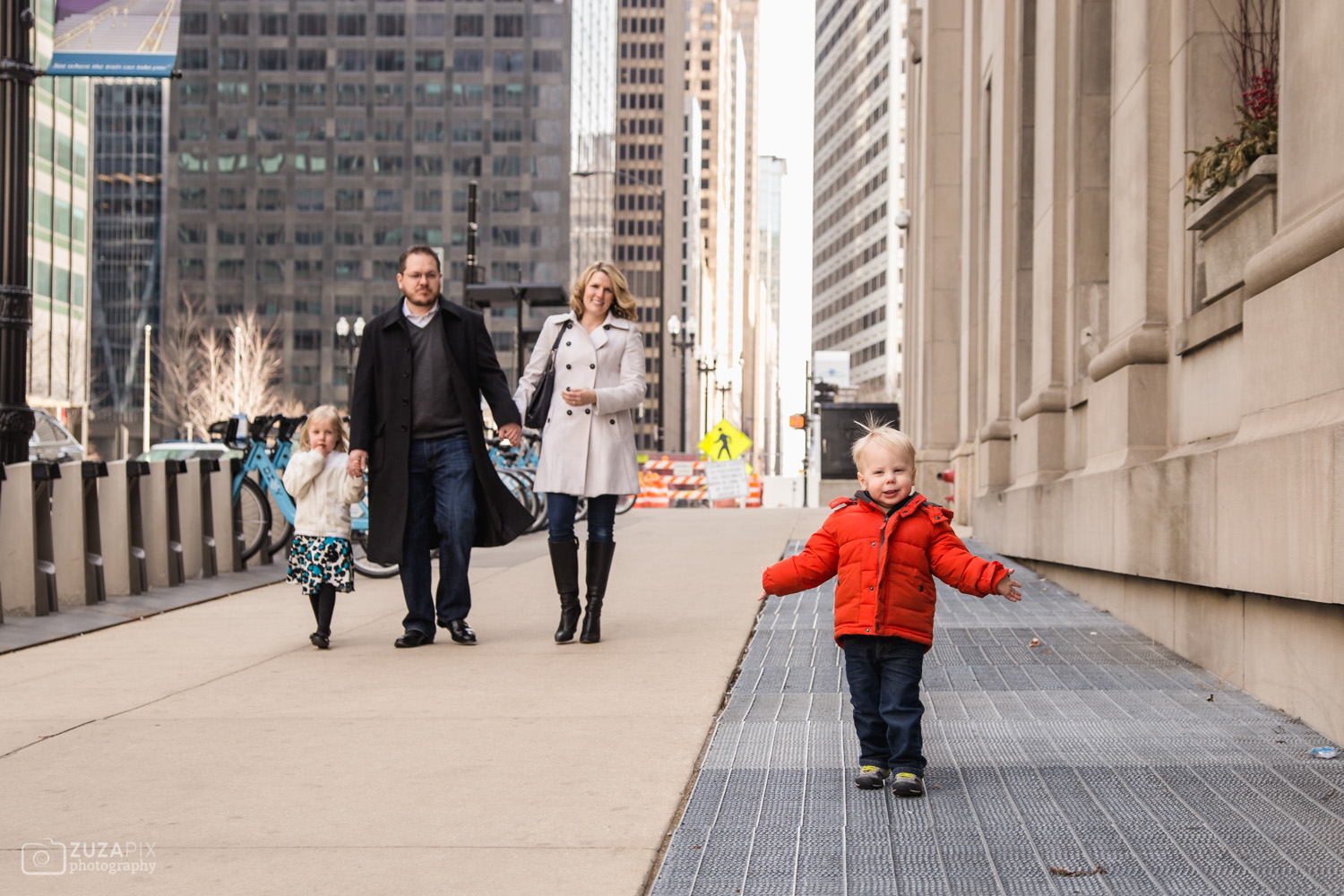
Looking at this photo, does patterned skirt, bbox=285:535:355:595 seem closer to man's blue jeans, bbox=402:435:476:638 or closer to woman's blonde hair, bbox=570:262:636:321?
man's blue jeans, bbox=402:435:476:638

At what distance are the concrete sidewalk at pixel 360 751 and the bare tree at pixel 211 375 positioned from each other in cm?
7200

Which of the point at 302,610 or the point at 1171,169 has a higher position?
the point at 1171,169

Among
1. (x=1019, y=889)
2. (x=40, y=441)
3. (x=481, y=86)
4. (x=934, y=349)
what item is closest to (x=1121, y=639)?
(x=1019, y=889)

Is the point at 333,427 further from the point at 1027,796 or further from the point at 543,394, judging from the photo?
the point at 1027,796

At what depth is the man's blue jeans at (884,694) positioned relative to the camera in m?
4.30

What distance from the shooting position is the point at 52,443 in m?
18.5

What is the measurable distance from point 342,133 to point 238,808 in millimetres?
116203

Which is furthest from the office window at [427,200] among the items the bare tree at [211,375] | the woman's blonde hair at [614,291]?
the woman's blonde hair at [614,291]

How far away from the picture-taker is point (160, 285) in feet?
367

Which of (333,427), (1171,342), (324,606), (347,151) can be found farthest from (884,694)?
(347,151)

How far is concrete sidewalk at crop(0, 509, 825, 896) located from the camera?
361 cm

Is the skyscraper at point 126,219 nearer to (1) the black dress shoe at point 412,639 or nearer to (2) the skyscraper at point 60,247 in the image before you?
(2) the skyscraper at point 60,247

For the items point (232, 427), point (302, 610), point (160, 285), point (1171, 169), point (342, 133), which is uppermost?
point (342, 133)

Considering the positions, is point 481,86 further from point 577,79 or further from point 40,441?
point 40,441
